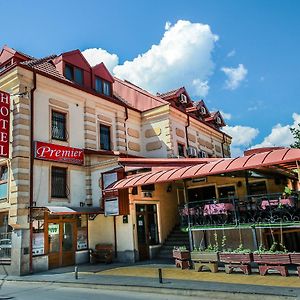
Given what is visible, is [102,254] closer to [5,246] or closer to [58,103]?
[5,246]

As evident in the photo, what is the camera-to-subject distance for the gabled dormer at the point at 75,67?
19844 mm

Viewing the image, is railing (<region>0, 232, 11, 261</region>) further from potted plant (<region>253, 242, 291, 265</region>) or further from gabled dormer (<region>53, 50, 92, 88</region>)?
potted plant (<region>253, 242, 291, 265</region>)

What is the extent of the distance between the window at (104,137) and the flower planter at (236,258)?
10.7 m

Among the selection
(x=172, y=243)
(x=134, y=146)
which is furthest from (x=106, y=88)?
(x=172, y=243)

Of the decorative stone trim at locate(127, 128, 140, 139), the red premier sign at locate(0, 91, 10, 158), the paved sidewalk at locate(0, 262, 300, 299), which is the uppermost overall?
the decorative stone trim at locate(127, 128, 140, 139)

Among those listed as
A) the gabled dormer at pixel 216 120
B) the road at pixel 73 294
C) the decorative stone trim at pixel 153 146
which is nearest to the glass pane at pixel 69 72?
the decorative stone trim at pixel 153 146

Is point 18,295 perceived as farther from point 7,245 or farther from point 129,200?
point 129,200

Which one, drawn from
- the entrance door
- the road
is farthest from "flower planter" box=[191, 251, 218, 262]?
the entrance door

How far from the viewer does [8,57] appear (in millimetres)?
19438

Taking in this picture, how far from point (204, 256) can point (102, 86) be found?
13.6m

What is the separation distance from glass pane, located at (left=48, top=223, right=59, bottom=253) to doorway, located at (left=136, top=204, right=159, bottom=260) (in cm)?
405

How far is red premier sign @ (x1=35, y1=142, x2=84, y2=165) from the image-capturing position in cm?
1648

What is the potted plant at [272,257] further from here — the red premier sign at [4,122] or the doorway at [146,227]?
the red premier sign at [4,122]

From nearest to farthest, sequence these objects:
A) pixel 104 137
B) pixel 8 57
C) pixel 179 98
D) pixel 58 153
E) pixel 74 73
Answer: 1. pixel 58 153
2. pixel 8 57
3. pixel 74 73
4. pixel 104 137
5. pixel 179 98
